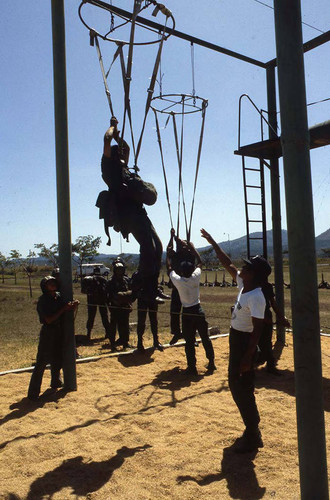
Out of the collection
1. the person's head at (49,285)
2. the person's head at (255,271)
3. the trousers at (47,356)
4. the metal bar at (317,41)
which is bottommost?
the trousers at (47,356)

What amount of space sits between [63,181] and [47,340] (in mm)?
2306

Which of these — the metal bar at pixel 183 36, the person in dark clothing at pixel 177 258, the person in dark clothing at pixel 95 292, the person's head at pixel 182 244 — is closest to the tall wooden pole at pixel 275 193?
the metal bar at pixel 183 36

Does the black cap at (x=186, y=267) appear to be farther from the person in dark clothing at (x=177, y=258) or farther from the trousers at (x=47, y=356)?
the trousers at (x=47, y=356)

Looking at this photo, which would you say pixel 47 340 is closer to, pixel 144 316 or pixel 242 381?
pixel 144 316

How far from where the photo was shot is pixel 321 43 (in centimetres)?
730

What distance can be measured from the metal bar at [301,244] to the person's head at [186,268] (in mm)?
3987

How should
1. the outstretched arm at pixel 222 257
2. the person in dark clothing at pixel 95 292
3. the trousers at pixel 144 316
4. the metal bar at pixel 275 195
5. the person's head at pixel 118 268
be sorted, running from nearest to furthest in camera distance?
the outstretched arm at pixel 222 257 < the trousers at pixel 144 316 < the metal bar at pixel 275 195 < the person's head at pixel 118 268 < the person in dark clothing at pixel 95 292

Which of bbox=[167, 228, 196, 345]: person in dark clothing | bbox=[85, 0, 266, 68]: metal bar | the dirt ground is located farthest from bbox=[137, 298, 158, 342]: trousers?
bbox=[85, 0, 266, 68]: metal bar

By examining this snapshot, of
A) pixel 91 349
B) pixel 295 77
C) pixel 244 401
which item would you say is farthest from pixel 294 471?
pixel 91 349

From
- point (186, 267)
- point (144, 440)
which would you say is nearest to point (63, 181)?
point (186, 267)

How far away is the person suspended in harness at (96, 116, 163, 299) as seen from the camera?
172 inches

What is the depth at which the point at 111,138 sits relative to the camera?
4.30 m

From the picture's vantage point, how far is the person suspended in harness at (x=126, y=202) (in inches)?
172

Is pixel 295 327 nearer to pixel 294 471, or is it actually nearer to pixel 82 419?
pixel 294 471
